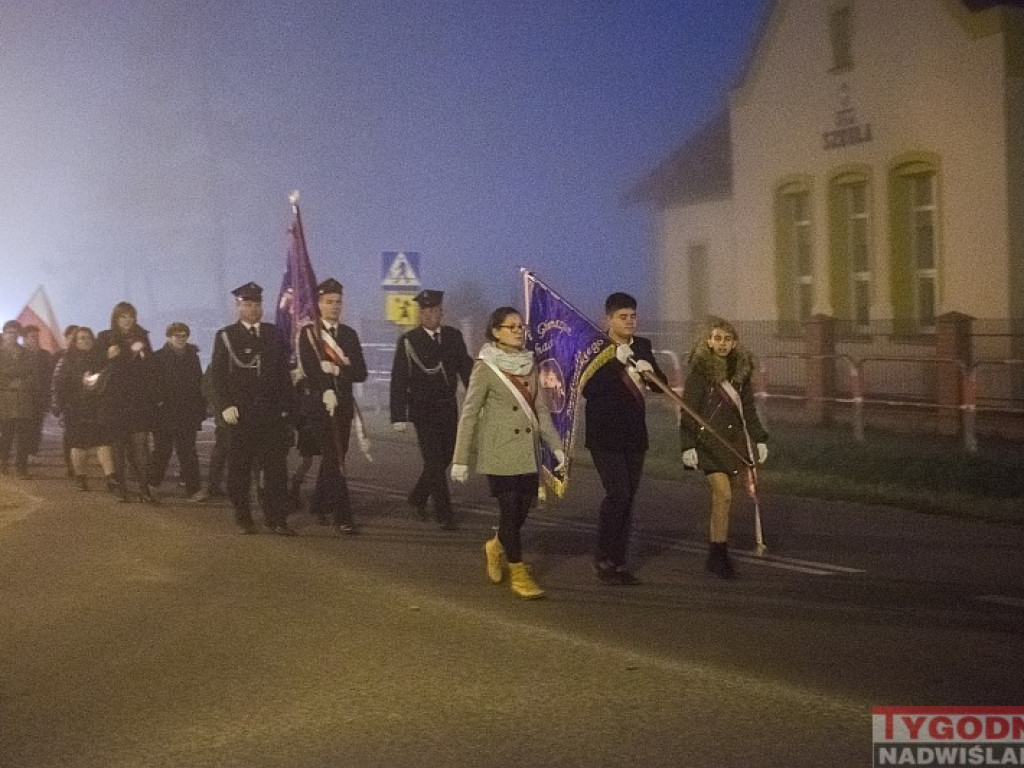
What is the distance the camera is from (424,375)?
11.8m

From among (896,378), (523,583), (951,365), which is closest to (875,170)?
(896,378)

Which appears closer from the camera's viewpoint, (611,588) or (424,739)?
(424,739)

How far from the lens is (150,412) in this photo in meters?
14.0

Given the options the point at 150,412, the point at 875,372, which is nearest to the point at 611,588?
the point at 150,412

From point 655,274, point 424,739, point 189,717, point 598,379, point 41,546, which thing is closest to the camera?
point 424,739

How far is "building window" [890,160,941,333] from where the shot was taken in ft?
75.1

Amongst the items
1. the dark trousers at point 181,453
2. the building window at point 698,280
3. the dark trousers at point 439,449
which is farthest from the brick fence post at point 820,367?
the dark trousers at point 439,449

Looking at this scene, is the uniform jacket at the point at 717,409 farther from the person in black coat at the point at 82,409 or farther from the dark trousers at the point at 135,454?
the person in black coat at the point at 82,409

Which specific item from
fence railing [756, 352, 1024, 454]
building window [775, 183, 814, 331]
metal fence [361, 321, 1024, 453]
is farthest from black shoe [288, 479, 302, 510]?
building window [775, 183, 814, 331]

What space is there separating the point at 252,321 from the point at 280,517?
154cm

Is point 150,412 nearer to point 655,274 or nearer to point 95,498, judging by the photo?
point 95,498

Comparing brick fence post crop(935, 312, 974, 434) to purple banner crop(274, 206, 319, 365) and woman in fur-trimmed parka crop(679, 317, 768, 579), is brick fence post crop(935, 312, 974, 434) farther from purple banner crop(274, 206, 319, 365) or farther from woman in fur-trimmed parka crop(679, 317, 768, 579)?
woman in fur-trimmed parka crop(679, 317, 768, 579)

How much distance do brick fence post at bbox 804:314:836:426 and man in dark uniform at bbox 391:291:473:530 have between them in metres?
10.0

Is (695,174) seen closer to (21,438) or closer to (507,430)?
(21,438)
